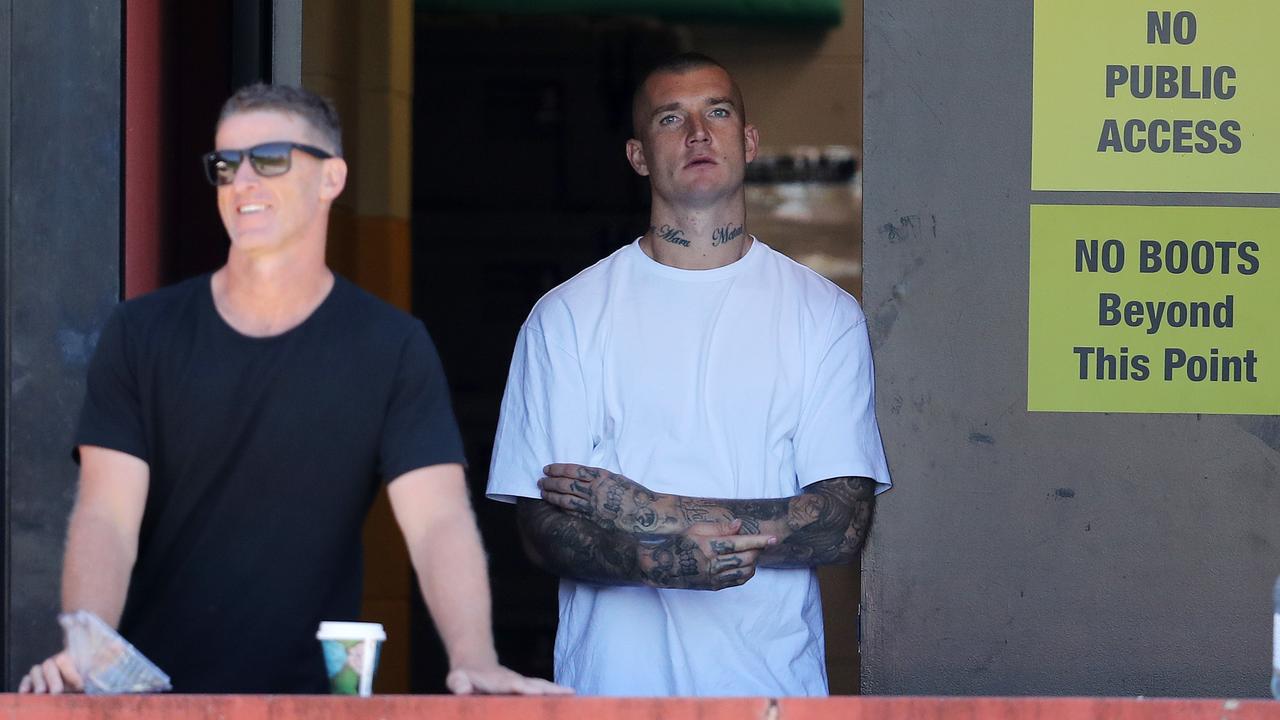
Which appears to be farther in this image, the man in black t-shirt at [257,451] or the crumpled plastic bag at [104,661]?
the man in black t-shirt at [257,451]

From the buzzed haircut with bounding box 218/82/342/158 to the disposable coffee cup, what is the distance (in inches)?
37.0

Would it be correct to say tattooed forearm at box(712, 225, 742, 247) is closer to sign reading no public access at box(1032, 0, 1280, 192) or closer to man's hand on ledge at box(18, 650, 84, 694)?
sign reading no public access at box(1032, 0, 1280, 192)

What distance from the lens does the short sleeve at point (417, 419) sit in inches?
113

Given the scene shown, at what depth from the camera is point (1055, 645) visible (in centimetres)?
384

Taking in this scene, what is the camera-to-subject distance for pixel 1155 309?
3.83 m

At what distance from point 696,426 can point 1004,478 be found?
0.73 metres

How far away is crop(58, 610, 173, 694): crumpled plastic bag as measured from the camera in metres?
2.45

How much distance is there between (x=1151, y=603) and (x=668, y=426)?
46.9 inches

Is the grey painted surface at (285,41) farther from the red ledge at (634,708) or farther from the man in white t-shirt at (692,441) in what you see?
the red ledge at (634,708)

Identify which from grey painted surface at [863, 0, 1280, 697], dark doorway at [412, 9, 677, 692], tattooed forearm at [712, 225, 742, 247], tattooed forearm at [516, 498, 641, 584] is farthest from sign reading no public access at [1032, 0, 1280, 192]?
dark doorway at [412, 9, 677, 692]

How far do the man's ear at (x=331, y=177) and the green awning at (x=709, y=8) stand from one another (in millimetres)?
4063

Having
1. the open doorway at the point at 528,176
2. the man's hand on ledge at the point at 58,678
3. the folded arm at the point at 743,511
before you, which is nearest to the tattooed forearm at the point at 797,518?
the folded arm at the point at 743,511

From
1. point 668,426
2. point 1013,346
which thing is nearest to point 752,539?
point 668,426

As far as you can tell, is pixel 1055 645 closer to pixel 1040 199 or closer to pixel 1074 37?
pixel 1040 199
